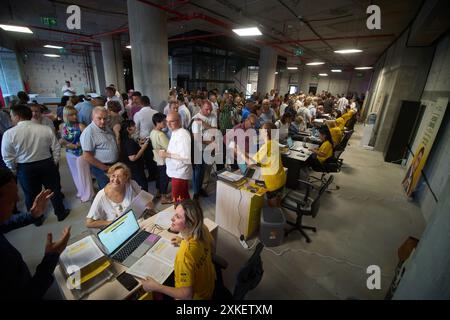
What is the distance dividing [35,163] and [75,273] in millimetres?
2252

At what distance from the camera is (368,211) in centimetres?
388

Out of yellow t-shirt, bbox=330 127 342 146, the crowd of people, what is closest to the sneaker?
the crowd of people

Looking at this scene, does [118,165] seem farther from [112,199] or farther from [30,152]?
[30,152]

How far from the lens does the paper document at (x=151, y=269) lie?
1.51m

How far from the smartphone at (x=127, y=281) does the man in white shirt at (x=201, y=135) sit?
2.11 meters

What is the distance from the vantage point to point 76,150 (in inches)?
135

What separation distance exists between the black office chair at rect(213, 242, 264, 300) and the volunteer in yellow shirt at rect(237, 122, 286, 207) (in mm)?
1362

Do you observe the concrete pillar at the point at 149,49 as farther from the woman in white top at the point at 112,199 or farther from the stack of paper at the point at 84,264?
the stack of paper at the point at 84,264

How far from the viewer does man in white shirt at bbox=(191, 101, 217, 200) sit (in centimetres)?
365

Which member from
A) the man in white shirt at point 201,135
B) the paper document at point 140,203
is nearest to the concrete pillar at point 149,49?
the man in white shirt at point 201,135

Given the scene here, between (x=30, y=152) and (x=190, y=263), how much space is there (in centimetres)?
287

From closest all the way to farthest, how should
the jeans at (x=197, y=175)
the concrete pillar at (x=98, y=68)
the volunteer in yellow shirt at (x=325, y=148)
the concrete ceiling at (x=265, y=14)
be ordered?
the jeans at (x=197, y=175)
the volunteer in yellow shirt at (x=325, y=148)
the concrete ceiling at (x=265, y=14)
the concrete pillar at (x=98, y=68)

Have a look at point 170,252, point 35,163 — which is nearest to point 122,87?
point 35,163
